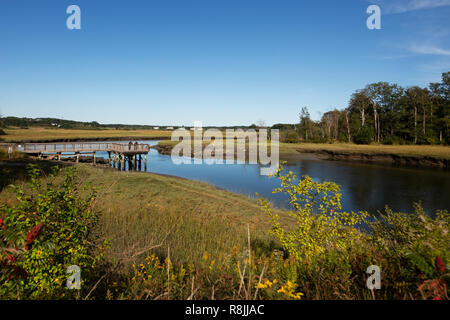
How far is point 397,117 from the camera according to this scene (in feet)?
198

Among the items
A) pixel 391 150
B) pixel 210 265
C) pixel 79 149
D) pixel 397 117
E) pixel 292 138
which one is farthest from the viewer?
pixel 292 138

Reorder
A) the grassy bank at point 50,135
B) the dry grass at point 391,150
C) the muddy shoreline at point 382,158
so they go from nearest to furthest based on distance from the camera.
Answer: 1. the muddy shoreline at point 382,158
2. the dry grass at point 391,150
3. the grassy bank at point 50,135

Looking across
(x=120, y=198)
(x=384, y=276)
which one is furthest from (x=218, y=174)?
(x=384, y=276)

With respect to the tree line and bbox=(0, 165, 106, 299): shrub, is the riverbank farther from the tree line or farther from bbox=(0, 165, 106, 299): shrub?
bbox=(0, 165, 106, 299): shrub

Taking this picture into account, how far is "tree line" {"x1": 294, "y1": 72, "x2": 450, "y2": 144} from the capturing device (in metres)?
55.6

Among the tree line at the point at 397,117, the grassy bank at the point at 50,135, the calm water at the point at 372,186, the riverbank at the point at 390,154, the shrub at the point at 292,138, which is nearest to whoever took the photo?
the calm water at the point at 372,186

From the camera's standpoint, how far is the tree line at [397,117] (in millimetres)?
55625

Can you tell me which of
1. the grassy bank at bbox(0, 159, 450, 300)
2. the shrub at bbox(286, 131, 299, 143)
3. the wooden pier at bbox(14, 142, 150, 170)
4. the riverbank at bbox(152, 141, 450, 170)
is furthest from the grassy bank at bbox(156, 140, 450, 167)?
the grassy bank at bbox(0, 159, 450, 300)

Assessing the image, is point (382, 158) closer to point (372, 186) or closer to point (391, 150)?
point (391, 150)

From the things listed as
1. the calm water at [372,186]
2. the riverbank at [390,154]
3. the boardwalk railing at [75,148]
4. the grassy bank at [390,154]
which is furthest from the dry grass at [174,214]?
the grassy bank at [390,154]

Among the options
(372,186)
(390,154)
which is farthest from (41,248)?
(390,154)

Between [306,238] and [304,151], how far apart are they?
58.7 metres

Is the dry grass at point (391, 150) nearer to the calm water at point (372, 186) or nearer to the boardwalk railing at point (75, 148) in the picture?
the calm water at point (372, 186)
